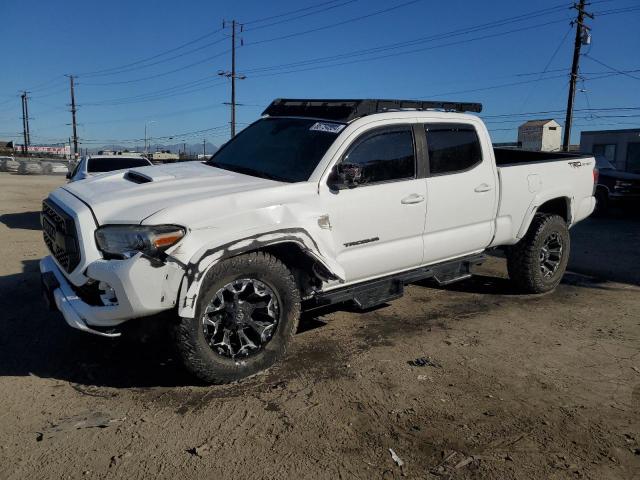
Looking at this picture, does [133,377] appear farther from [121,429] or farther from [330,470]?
[330,470]

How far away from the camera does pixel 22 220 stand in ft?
40.2

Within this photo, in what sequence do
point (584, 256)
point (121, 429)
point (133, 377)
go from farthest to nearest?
point (584, 256) < point (133, 377) < point (121, 429)

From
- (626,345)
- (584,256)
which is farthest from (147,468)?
(584,256)

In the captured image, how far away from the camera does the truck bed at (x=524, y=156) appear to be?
656 centimetres

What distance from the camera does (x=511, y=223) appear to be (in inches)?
224

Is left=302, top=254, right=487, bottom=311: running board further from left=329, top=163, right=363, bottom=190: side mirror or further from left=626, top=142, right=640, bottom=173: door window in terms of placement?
left=626, top=142, right=640, bottom=173: door window

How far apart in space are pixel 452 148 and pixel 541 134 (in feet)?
190

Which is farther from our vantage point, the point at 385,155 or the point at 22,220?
the point at 22,220

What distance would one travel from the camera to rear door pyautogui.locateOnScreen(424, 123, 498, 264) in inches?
192

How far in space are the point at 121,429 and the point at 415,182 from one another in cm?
297

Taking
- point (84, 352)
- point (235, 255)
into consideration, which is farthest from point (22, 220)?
point (235, 255)

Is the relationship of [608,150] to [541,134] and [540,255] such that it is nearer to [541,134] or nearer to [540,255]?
[541,134]

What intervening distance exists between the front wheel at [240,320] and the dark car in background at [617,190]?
13.8 meters

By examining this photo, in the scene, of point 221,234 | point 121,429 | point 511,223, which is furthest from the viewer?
point 511,223
